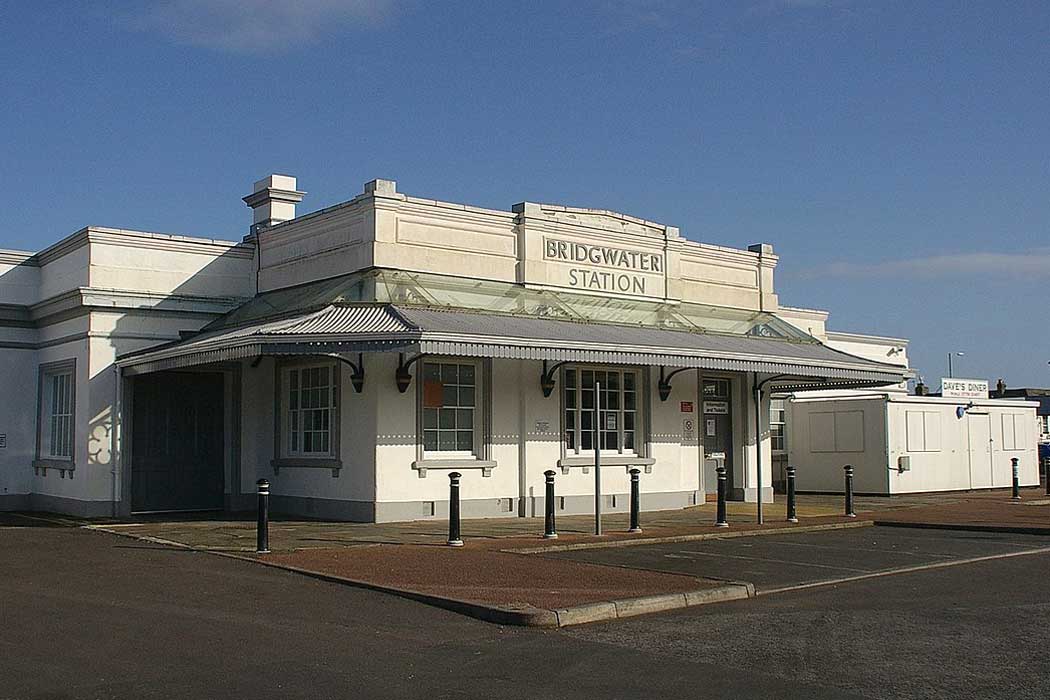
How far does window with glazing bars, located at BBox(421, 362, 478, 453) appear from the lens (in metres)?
18.2

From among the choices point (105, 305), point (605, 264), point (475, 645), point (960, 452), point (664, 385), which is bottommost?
point (475, 645)

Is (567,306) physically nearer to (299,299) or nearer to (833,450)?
(299,299)

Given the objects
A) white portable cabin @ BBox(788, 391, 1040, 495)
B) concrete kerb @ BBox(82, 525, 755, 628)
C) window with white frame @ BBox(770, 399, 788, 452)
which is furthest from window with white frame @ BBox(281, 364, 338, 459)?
white portable cabin @ BBox(788, 391, 1040, 495)

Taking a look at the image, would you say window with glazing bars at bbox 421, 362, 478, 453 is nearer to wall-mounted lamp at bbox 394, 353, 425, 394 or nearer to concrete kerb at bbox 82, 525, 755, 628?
wall-mounted lamp at bbox 394, 353, 425, 394

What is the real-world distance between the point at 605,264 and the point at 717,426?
455 centimetres

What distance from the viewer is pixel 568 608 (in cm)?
974

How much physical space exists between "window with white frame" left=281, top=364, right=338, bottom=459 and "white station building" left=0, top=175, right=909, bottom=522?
46 millimetres

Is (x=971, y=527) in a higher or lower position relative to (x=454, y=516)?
lower

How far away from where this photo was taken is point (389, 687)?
7.25 m

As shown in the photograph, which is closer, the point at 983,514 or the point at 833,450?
the point at 983,514

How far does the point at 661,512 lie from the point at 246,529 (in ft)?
24.6

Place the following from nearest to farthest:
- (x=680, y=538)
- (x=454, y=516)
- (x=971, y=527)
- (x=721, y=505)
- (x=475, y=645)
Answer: (x=475, y=645)
(x=454, y=516)
(x=680, y=538)
(x=721, y=505)
(x=971, y=527)

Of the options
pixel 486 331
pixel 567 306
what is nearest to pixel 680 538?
pixel 486 331

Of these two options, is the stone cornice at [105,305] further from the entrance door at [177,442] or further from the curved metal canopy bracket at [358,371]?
the curved metal canopy bracket at [358,371]
